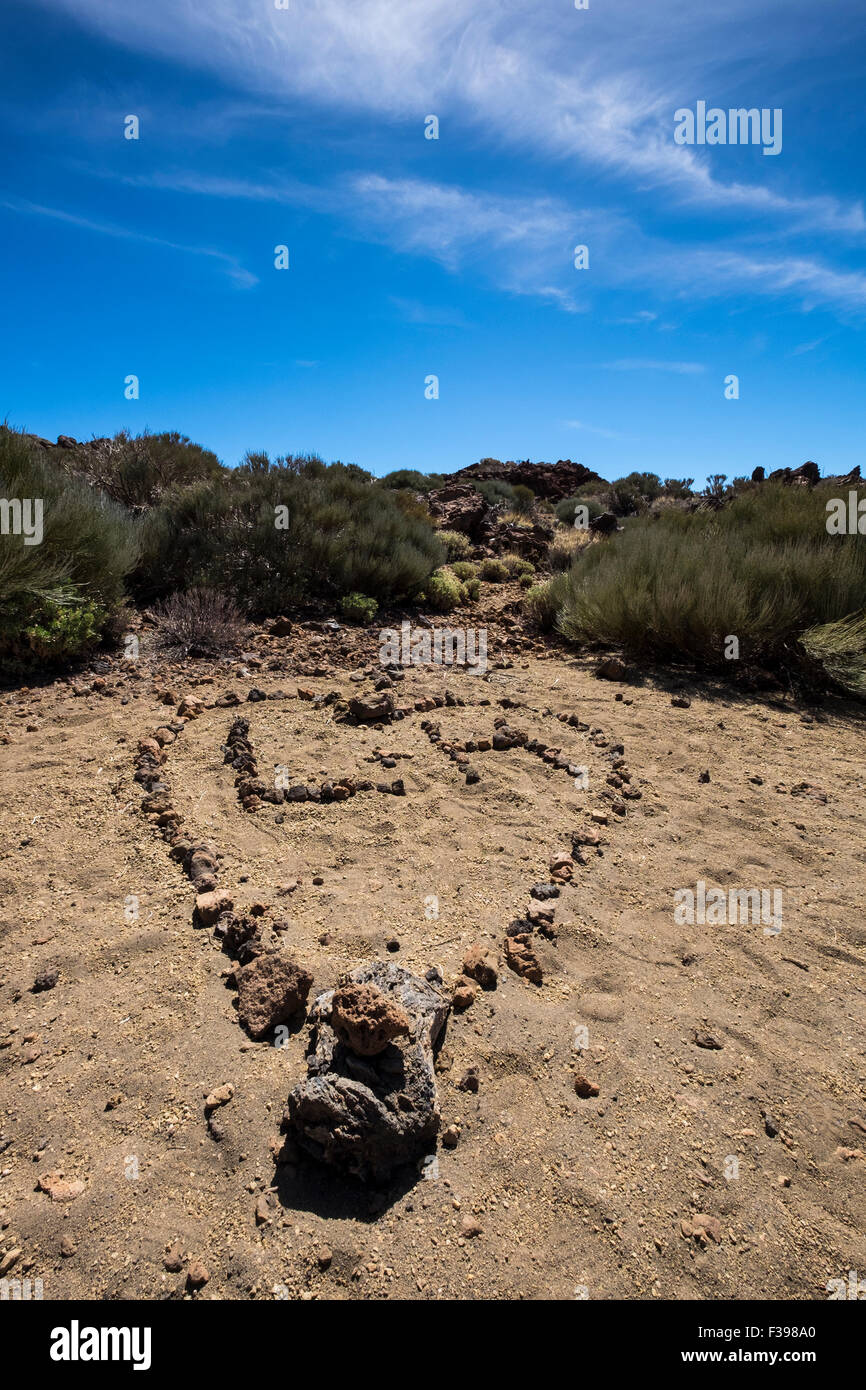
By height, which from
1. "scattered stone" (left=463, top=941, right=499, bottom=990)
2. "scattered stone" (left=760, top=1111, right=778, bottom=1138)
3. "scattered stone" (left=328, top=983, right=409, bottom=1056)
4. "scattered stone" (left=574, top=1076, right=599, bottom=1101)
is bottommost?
"scattered stone" (left=760, top=1111, right=778, bottom=1138)

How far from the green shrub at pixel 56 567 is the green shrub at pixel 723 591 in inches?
186

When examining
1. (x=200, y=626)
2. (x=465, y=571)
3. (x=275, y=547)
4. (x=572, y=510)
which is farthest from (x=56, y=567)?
(x=572, y=510)

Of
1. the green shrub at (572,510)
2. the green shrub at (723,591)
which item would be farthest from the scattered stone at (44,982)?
the green shrub at (572,510)

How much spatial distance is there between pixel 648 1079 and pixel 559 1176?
48cm

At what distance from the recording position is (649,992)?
259 centimetres

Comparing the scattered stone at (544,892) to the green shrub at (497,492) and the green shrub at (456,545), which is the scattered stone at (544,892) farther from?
the green shrub at (497,492)

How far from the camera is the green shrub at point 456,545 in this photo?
10.8 m

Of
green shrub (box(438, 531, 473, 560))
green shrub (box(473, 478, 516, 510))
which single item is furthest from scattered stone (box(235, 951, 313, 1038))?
green shrub (box(473, 478, 516, 510))

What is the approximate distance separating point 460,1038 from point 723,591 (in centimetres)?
519

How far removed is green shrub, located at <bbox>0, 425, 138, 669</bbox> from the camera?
5172 millimetres

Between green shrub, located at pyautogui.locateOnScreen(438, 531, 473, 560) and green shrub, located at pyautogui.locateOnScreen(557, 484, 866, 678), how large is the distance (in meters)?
3.25

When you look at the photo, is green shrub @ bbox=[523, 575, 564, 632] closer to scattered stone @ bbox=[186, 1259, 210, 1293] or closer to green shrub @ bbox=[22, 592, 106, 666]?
green shrub @ bbox=[22, 592, 106, 666]

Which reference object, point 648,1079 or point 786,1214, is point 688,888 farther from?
point 786,1214

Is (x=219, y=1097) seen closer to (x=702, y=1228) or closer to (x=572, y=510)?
(x=702, y=1228)
